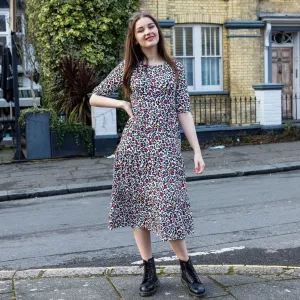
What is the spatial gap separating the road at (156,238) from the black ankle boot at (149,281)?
1186 mm

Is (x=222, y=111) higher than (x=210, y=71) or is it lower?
lower

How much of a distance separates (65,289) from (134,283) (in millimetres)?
522

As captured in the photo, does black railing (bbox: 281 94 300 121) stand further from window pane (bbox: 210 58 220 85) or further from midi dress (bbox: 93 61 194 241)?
midi dress (bbox: 93 61 194 241)

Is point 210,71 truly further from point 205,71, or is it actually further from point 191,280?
point 191,280

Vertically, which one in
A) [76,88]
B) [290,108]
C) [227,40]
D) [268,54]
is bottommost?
[290,108]

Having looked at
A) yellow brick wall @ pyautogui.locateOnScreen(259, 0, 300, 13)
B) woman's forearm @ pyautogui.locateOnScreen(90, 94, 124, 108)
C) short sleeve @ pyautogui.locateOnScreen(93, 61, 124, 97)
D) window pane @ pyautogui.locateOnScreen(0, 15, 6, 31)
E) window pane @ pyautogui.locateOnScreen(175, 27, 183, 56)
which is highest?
yellow brick wall @ pyautogui.locateOnScreen(259, 0, 300, 13)

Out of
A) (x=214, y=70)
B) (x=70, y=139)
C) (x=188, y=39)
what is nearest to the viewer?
(x=70, y=139)

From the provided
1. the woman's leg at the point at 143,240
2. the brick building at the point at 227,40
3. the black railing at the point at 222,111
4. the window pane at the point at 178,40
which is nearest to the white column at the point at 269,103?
the black railing at the point at 222,111

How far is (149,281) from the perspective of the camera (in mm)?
4309

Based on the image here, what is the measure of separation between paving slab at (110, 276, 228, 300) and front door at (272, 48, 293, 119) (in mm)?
14755

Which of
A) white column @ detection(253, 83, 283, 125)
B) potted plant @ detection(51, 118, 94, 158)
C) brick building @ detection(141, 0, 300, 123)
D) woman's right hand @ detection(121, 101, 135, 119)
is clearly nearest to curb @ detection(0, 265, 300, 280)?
woman's right hand @ detection(121, 101, 135, 119)

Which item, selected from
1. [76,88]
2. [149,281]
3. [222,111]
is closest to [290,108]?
[222,111]

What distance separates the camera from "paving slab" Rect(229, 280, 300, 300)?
412cm

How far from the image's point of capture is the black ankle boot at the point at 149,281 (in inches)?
166
